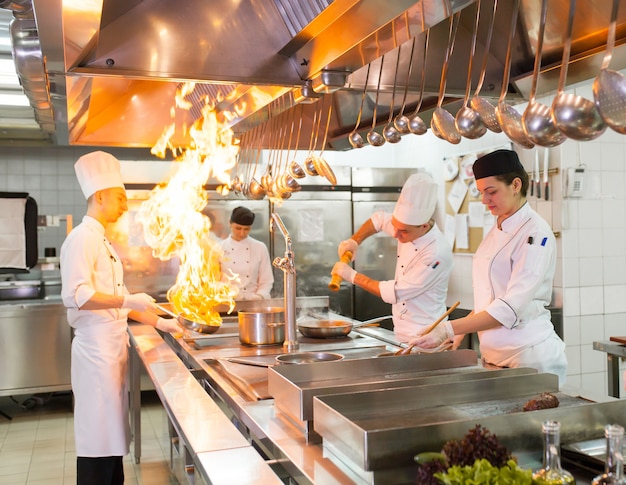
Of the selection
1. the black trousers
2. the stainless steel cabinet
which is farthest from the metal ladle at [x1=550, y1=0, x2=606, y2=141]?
the stainless steel cabinet

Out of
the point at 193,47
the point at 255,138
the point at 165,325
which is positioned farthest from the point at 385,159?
the point at 193,47

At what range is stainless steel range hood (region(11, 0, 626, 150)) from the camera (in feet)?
6.59

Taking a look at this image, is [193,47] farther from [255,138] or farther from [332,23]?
[255,138]

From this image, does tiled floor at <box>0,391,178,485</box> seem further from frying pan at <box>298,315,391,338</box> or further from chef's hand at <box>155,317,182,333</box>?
frying pan at <box>298,315,391,338</box>

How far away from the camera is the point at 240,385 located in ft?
7.49

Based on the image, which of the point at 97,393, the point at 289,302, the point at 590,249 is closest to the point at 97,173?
the point at 97,393

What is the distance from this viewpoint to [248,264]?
5.70 meters

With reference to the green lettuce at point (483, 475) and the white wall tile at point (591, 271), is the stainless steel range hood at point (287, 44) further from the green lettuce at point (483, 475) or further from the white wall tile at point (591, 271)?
the white wall tile at point (591, 271)

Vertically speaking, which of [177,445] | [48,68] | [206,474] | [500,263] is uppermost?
[48,68]

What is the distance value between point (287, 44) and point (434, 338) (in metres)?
1.33

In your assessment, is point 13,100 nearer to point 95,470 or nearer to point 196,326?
point 196,326

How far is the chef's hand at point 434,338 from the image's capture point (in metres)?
2.47

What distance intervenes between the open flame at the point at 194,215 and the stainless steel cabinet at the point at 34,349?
1223 mm

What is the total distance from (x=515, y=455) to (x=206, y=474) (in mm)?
705
